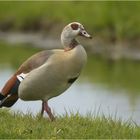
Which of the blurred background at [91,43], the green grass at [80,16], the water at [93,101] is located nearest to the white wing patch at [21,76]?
the water at [93,101]

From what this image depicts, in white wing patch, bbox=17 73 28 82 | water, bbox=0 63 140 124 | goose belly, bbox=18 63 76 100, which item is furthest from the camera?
water, bbox=0 63 140 124

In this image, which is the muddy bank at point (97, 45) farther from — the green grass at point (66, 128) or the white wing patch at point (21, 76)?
the green grass at point (66, 128)

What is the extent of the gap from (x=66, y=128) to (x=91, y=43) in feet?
44.3

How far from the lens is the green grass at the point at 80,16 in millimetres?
18797

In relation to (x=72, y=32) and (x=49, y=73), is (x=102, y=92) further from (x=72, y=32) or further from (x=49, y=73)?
(x=49, y=73)

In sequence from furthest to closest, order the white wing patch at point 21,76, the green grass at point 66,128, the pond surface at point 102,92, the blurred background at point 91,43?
the blurred background at point 91,43 → the pond surface at point 102,92 → the white wing patch at point 21,76 → the green grass at point 66,128

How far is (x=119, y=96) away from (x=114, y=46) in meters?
5.91

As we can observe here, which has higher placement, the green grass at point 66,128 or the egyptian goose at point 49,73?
the egyptian goose at point 49,73

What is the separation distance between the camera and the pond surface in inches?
416

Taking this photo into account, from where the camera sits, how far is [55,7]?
22.8 meters

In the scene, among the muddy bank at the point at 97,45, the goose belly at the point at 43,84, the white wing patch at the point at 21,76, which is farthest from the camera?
the muddy bank at the point at 97,45

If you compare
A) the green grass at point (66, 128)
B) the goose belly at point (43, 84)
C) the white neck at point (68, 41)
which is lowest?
the green grass at point (66, 128)

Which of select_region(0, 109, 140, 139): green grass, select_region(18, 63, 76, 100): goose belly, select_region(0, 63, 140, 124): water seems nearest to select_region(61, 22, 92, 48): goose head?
select_region(18, 63, 76, 100): goose belly

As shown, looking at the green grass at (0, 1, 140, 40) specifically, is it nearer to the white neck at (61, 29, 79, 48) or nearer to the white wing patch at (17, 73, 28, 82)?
the white neck at (61, 29, 79, 48)
